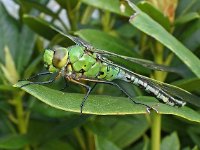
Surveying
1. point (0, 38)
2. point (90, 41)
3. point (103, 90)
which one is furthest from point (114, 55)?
point (0, 38)

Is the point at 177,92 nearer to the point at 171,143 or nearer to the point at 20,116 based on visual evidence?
the point at 171,143

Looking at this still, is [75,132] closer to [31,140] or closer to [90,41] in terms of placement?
[31,140]

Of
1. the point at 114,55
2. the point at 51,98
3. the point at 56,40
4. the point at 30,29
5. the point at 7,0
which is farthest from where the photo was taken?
the point at 7,0

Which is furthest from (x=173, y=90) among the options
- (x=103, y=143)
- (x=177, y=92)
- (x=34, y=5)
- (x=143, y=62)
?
(x=34, y=5)

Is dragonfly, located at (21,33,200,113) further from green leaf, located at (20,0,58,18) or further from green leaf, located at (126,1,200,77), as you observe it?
green leaf, located at (20,0,58,18)

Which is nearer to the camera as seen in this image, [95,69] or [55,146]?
[95,69]

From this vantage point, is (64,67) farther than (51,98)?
Yes

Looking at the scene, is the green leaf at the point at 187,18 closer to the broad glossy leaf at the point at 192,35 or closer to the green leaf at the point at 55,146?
the broad glossy leaf at the point at 192,35

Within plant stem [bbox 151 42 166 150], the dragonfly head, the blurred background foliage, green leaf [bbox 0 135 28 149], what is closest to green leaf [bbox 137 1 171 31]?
the blurred background foliage
